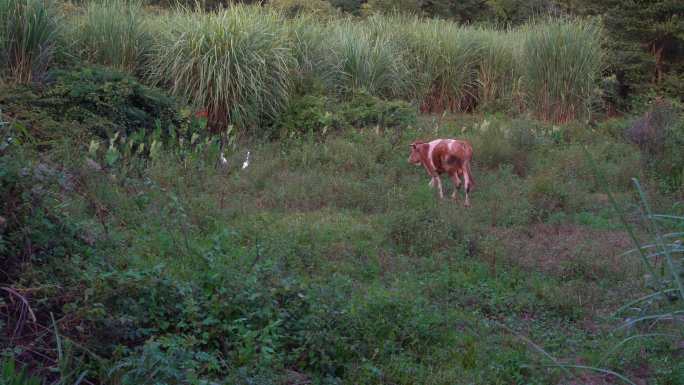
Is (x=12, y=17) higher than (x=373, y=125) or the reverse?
higher

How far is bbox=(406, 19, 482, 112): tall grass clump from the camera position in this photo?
1747 centimetres

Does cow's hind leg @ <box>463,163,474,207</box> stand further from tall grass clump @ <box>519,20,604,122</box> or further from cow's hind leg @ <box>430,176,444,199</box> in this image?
tall grass clump @ <box>519,20,604,122</box>

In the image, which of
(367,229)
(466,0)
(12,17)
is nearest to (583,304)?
(367,229)

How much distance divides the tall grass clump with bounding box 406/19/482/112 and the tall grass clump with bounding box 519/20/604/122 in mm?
1432

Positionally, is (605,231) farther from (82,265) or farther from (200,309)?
(82,265)

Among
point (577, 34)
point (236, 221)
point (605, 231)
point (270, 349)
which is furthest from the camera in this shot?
point (577, 34)

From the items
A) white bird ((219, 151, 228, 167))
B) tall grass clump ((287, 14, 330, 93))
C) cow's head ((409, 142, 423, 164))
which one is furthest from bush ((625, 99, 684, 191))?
white bird ((219, 151, 228, 167))

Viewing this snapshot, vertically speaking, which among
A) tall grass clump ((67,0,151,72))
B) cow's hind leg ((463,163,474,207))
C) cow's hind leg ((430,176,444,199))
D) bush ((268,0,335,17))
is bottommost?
cow's hind leg ((430,176,444,199))

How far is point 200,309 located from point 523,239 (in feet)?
15.1

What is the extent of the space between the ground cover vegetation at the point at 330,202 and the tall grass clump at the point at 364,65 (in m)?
0.06

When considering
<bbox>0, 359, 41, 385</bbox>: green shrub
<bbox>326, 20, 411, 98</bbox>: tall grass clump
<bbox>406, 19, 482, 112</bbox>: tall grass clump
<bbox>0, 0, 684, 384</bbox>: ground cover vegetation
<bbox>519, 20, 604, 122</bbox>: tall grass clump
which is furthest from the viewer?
<bbox>406, 19, 482, 112</bbox>: tall grass clump

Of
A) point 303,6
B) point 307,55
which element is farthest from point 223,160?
point 303,6

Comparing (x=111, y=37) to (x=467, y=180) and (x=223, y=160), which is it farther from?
(x=467, y=180)

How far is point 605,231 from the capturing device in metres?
9.41
